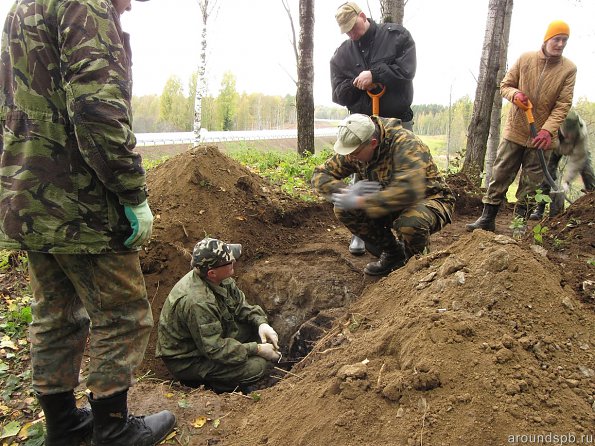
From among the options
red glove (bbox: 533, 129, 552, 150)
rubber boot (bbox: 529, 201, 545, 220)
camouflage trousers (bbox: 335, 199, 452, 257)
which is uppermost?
red glove (bbox: 533, 129, 552, 150)

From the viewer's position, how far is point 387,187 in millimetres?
3557

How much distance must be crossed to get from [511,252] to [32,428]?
9.69ft

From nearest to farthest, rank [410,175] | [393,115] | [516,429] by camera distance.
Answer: [516,429] < [410,175] < [393,115]

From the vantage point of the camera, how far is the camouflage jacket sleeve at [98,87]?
1842 millimetres

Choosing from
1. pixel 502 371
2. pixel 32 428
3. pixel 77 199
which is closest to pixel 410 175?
pixel 502 371

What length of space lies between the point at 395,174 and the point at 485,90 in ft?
18.1

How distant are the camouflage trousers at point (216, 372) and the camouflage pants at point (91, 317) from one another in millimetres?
1442

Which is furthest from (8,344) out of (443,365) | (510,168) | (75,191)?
(510,168)

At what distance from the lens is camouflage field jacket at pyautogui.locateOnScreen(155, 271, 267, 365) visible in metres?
3.55

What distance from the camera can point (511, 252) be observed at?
268cm

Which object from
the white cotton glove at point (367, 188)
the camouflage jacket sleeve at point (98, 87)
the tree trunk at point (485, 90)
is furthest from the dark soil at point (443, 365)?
the tree trunk at point (485, 90)

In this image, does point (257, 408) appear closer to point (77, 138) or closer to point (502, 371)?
point (502, 371)

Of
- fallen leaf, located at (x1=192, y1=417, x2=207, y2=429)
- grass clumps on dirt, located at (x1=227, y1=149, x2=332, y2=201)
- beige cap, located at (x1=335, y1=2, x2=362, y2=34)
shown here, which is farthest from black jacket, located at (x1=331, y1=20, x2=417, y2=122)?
fallen leaf, located at (x1=192, y1=417, x2=207, y2=429)

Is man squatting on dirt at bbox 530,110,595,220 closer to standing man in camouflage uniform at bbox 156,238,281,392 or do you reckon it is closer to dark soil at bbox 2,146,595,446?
→ dark soil at bbox 2,146,595,446
